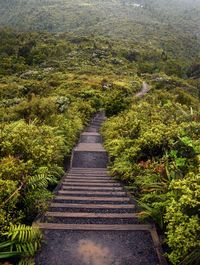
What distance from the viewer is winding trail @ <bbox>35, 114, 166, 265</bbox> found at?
7.09 m

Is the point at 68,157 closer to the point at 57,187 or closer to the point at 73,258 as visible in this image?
the point at 57,187

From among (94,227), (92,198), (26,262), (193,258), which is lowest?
(92,198)

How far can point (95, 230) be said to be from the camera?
A: 7922mm

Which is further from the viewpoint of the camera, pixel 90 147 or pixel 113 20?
pixel 113 20

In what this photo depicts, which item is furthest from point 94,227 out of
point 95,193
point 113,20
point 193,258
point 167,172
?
point 113,20

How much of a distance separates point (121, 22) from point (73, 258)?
428 ft

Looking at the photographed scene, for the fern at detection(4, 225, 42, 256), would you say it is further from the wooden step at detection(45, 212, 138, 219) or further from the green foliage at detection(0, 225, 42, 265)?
the wooden step at detection(45, 212, 138, 219)

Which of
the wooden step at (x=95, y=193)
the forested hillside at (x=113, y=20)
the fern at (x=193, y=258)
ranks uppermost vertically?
the fern at (x=193, y=258)

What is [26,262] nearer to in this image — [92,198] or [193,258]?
[193,258]

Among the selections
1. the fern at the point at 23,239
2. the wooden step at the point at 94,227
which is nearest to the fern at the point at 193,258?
the wooden step at the point at 94,227

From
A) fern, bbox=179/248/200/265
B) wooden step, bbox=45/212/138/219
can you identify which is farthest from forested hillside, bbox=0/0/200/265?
wooden step, bbox=45/212/138/219

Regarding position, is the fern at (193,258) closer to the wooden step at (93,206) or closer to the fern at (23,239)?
the wooden step at (93,206)

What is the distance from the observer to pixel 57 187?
10.7 metres

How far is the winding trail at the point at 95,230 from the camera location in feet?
23.3
